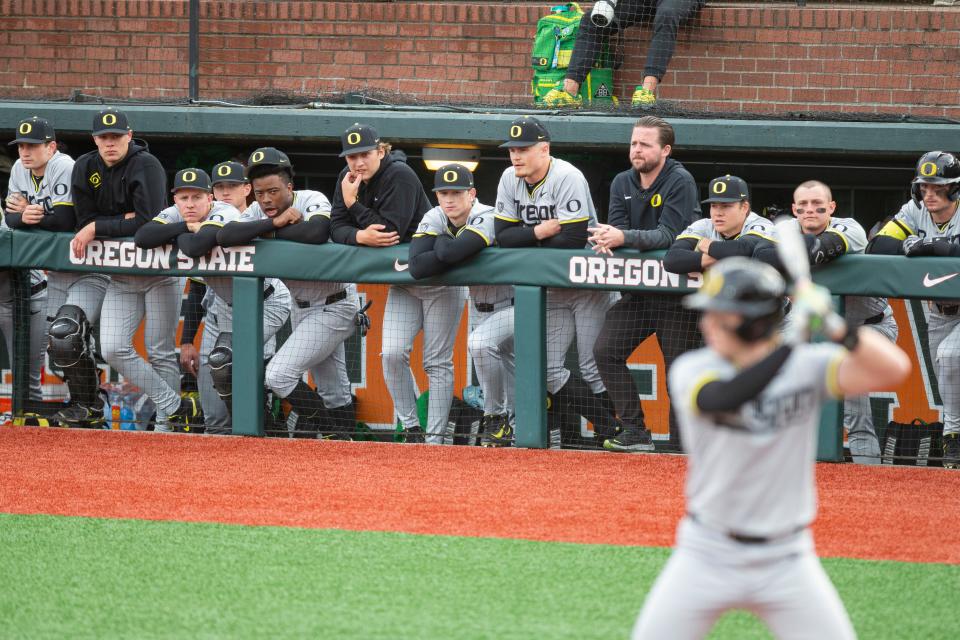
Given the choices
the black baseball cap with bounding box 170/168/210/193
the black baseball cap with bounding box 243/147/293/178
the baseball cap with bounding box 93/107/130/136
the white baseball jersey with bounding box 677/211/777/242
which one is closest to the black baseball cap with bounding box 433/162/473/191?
the black baseball cap with bounding box 243/147/293/178

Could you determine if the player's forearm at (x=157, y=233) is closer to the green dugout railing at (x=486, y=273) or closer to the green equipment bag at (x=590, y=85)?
the green dugout railing at (x=486, y=273)

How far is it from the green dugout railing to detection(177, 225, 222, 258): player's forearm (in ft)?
0.33

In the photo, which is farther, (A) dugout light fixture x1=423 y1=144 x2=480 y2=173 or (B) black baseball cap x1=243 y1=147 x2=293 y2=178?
(A) dugout light fixture x1=423 y1=144 x2=480 y2=173

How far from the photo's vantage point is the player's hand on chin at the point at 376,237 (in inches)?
276

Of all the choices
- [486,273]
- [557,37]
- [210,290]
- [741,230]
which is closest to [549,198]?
[486,273]

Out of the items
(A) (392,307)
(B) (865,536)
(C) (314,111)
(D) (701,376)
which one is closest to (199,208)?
(A) (392,307)

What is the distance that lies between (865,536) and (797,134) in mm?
4719

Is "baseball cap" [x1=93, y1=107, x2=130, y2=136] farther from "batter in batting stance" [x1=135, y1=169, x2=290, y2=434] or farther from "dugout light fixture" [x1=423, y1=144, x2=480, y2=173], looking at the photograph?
"dugout light fixture" [x1=423, y1=144, x2=480, y2=173]

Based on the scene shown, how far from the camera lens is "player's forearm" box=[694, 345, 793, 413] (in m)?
2.64

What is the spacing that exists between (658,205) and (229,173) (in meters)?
2.87

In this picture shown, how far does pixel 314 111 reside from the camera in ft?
31.5

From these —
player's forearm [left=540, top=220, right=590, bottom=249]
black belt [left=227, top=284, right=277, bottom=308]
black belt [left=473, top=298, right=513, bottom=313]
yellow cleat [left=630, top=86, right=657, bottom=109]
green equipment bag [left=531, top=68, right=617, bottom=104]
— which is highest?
green equipment bag [left=531, top=68, right=617, bottom=104]

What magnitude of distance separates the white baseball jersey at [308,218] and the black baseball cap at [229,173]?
16.1 inches

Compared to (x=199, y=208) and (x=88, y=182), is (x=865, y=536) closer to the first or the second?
(x=199, y=208)
